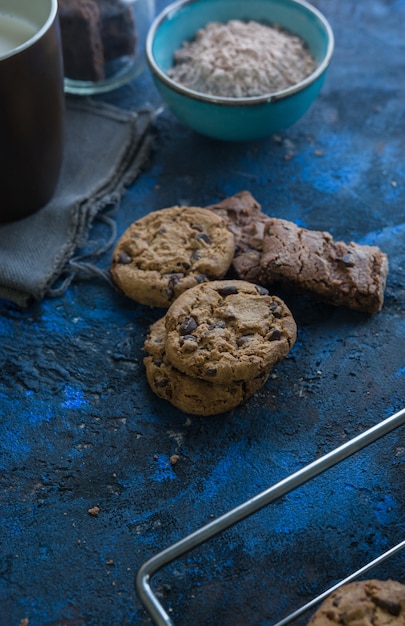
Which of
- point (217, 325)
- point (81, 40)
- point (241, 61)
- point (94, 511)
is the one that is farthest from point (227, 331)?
point (81, 40)

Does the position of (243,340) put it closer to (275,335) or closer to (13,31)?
(275,335)

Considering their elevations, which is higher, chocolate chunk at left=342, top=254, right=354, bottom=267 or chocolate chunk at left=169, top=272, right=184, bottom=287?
chocolate chunk at left=342, top=254, right=354, bottom=267

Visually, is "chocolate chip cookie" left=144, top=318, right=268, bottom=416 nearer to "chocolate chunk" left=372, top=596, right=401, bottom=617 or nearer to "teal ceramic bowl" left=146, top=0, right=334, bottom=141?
"chocolate chunk" left=372, top=596, right=401, bottom=617

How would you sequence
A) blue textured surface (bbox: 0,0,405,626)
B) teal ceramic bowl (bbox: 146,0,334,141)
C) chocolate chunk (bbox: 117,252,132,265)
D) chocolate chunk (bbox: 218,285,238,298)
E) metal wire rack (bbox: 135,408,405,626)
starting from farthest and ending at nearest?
teal ceramic bowl (bbox: 146,0,334,141), chocolate chunk (bbox: 117,252,132,265), chocolate chunk (bbox: 218,285,238,298), blue textured surface (bbox: 0,0,405,626), metal wire rack (bbox: 135,408,405,626)

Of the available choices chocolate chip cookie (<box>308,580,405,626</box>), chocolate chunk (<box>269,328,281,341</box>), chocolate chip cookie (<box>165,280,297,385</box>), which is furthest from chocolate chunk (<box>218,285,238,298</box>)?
chocolate chip cookie (<box>308,580,405,626</box>)

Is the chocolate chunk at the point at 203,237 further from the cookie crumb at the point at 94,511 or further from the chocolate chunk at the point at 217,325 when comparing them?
the cookie crumb at the point at 94,511

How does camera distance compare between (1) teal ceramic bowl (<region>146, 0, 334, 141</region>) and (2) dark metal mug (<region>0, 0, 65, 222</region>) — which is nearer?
(2) dark metal mug (<region>0, 0, 65, 222</region>)

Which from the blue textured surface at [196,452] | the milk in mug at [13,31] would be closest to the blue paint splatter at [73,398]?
the blue textured surface at [196,452]
